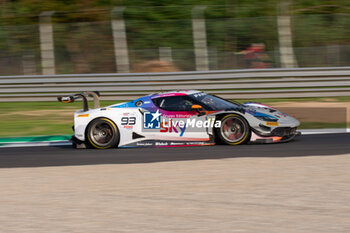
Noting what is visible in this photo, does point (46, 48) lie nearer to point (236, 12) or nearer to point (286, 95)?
point (236, 12)

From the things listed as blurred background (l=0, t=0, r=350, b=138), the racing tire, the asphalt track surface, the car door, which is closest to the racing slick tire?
the asphalt track surface

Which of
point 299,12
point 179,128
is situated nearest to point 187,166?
point 179,128

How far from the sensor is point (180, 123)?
32.5 feet

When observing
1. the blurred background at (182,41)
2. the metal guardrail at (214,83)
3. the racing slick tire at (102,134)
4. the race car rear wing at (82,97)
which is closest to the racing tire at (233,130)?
the racing slick tire at (102,134)

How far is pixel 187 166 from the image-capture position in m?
8.16

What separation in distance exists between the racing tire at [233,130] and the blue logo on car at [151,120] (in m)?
1.11

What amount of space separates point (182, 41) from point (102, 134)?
6.55 m

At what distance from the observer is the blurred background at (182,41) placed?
15625 mm

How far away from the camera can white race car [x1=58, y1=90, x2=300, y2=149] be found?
381 inches

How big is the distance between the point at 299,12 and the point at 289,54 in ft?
12.7

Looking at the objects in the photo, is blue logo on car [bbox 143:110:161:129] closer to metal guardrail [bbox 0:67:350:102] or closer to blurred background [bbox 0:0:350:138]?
blurred background [bbox 0:0:350:138]

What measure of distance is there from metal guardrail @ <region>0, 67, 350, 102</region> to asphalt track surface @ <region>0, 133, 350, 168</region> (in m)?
4.80

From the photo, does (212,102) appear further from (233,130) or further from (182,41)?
(182,41)

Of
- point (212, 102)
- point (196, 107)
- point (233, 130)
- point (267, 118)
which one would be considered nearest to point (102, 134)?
point (196, 107)
